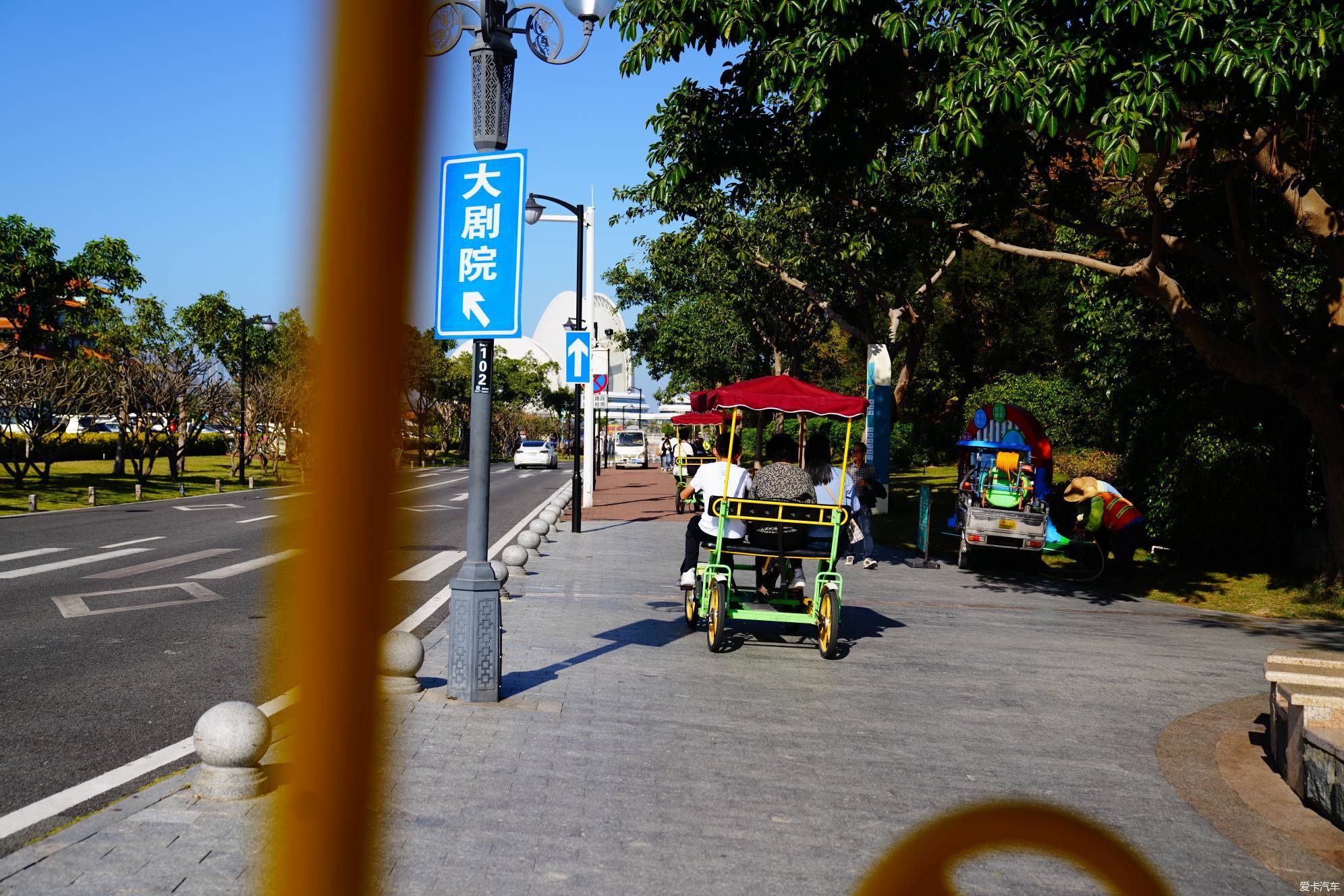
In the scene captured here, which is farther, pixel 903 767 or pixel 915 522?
pixel 915 522

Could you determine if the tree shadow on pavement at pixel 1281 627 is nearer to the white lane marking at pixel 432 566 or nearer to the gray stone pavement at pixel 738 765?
the gray stone pavement at pixel 738 765

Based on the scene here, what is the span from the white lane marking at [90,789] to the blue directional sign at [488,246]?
217 cm

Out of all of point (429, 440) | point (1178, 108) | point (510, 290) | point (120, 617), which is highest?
point (1178, 108)

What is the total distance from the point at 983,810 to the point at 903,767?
3.20 meters

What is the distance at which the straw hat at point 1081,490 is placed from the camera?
1634 cm

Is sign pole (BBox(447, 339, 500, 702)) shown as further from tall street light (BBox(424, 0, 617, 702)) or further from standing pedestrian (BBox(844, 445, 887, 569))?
standing pedestrian (BBox(844, 445, 887, 569))

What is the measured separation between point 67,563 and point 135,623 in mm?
5193

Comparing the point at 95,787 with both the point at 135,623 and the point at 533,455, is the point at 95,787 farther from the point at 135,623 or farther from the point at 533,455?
the point at 533,455

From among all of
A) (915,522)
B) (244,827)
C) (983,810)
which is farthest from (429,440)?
(915,522)

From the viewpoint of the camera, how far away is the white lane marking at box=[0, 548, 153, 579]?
1277cm

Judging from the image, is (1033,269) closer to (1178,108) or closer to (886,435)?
(886,435)

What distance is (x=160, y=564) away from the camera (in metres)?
14.1

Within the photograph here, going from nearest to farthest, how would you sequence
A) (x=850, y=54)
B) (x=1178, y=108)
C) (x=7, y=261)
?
1. (x=1178, y=108)
2. (x=850, y=54)
3. (x=7, y=261)

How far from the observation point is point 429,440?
2199mm
